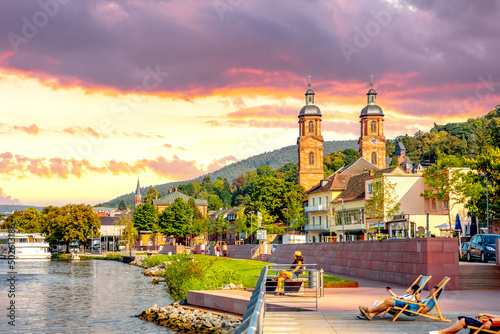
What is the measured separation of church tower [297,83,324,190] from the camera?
132m

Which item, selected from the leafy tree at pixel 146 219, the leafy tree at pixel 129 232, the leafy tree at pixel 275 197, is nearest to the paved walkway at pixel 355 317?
the leafy tree at pixel 275 197

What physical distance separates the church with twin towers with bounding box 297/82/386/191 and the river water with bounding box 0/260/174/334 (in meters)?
79.7

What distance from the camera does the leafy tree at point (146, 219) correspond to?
497 ft

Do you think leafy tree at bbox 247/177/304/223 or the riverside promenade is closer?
the riverside promenade

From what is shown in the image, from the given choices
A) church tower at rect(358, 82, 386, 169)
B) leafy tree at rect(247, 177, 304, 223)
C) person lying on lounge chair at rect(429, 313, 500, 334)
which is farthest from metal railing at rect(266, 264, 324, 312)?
church tower at rect(358, 82, 386, 169)

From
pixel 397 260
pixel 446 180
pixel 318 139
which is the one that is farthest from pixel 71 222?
pixel 397 260

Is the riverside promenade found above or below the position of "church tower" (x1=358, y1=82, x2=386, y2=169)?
below

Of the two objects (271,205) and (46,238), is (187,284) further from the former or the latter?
(46,238)

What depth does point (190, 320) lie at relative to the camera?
24.0 meters

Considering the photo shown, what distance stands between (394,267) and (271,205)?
3270 inches

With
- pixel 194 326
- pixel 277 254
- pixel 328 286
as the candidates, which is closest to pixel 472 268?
pixel 328 286

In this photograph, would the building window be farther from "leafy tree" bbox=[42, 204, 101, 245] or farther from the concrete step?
the concrete step

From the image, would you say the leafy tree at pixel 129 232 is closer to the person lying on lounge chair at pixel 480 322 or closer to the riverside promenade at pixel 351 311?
the riverside promenade at pixel 351 311

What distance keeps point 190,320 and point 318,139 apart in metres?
114
